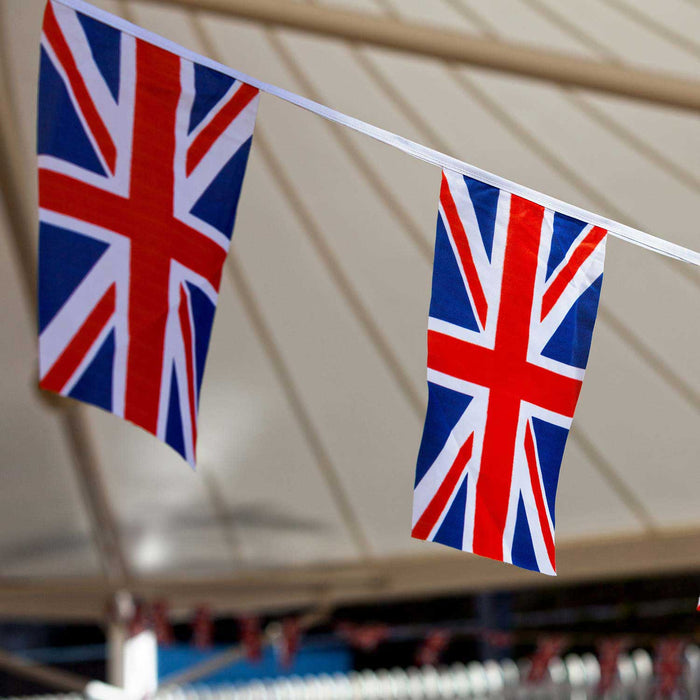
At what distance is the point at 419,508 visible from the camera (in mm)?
2535

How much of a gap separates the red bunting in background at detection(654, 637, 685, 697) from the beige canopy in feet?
6.09

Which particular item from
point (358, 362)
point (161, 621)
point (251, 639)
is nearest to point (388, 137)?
point (358, 362)

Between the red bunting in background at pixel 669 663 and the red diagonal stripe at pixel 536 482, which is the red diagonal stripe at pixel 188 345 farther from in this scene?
the red bunting in background at pixel 669 663

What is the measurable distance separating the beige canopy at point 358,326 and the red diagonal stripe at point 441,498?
4.41 feet

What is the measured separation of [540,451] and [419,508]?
0.35m

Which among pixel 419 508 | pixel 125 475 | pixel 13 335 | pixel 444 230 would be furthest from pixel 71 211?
pixel 125 475

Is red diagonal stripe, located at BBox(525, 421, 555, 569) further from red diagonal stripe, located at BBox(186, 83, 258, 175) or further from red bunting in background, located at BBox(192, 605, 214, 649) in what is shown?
red bunting in background, located at BBox(192, 605, 214, 649)

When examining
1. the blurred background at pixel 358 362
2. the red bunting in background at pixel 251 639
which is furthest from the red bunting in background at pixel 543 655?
the red bunting in background at pixel 251 639

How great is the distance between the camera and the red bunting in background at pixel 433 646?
9719 millimetres

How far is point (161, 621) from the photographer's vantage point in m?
7.77

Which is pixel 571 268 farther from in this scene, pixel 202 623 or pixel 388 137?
pixel 202 623

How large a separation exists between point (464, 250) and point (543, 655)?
706cm

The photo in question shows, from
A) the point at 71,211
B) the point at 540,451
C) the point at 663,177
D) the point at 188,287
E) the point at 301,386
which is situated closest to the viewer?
the point at 71,211

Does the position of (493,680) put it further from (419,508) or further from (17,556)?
(419,508)
